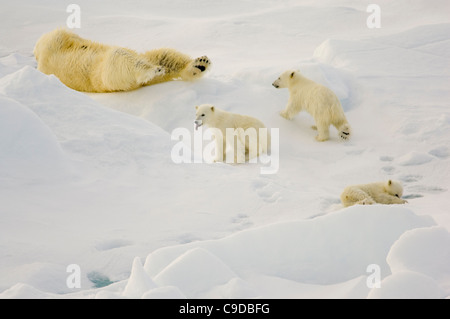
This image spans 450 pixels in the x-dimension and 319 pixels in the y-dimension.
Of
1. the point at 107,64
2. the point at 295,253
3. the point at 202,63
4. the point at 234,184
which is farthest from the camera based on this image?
the point at 107,64

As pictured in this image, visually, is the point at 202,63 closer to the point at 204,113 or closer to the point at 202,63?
the point at 202,63

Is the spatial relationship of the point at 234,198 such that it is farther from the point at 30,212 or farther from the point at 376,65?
the point at 376,65

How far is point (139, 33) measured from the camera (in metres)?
9.52

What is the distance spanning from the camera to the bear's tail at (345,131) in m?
5.48

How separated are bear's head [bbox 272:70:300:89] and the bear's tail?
784mm

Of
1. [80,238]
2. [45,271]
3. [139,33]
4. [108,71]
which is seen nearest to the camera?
[45,271]

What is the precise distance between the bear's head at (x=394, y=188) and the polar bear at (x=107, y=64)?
300 centimetres

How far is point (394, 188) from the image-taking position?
4.07m

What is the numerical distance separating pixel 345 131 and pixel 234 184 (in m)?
1.85

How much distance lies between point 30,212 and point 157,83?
12.0ft

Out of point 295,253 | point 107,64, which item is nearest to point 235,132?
point 107,64

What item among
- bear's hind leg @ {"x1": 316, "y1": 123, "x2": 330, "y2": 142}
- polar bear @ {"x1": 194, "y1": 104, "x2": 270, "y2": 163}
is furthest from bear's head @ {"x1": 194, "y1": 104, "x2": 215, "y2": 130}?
bear's hind leg @ {"x1": 316, "y1": 123, "x2": 330, "y2": 142}
